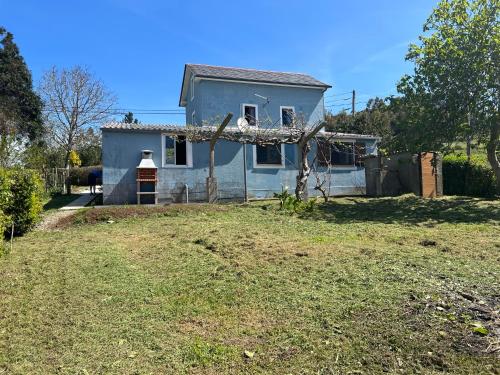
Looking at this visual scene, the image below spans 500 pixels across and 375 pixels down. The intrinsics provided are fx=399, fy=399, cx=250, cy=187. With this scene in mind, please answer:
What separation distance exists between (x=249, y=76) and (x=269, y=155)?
5149mm

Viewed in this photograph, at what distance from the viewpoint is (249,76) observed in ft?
67.1

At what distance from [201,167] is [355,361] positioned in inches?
555

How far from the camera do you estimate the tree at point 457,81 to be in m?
11.8

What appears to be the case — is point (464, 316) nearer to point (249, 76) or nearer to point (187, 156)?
point (187, 156)

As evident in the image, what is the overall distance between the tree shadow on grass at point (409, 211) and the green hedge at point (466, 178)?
353 cm

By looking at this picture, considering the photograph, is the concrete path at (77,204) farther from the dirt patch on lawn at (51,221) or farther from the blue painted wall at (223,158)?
the dirt patch on lawn at (51,221)

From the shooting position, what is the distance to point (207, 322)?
140 inches

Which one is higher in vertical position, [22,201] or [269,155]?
[269,155]

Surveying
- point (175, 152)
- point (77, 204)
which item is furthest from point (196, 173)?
point (77, 204)

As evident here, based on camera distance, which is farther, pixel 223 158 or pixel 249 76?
pixel 249 76

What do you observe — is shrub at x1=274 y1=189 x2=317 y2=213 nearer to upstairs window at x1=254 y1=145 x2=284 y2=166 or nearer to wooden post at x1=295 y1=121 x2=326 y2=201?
wooden post at x1=295 y1=121 x2=326 y2=201

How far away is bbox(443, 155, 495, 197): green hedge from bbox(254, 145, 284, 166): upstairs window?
7109 millimetres

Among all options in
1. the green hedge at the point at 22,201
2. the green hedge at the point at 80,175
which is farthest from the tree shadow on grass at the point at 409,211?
the green hedge at the point at 80,175

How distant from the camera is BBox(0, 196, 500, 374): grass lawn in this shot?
9.37ft
